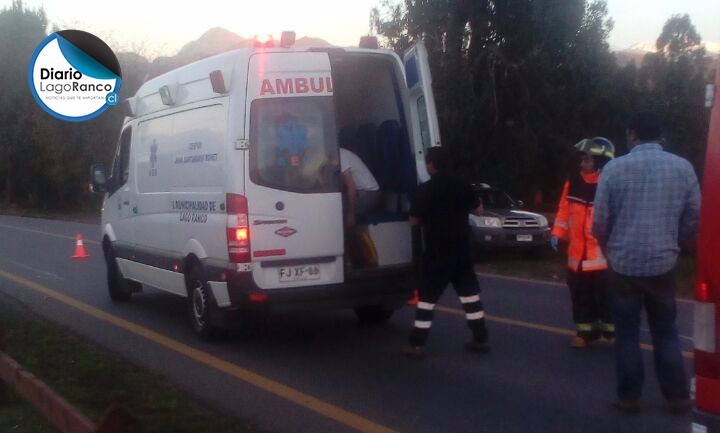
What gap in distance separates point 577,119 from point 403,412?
19.3 m

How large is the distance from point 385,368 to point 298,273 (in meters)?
1.15

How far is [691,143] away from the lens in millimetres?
22734

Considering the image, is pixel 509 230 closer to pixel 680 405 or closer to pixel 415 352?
pixel 415 352

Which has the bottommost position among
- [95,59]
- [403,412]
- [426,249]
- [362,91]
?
[403,412]

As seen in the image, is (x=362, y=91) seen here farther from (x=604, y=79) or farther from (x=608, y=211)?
(x=604, y=79)

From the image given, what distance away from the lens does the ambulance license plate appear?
28.0 ft

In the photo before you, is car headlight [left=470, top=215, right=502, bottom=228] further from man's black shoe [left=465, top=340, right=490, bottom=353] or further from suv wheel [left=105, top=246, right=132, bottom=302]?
man's black shoe [left=465, top=340, right=490, bottom=353]

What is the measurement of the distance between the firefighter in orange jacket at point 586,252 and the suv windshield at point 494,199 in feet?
30.9

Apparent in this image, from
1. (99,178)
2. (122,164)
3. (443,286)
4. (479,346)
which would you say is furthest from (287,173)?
(99,178)

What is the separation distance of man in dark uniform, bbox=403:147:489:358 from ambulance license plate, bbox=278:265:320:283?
97cm

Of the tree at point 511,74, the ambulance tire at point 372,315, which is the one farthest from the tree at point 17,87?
the ambulance tire at point 372,315

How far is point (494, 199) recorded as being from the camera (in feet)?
60.7

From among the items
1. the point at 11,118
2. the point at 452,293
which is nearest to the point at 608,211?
the point at 452,293

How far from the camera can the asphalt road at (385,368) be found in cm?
661
